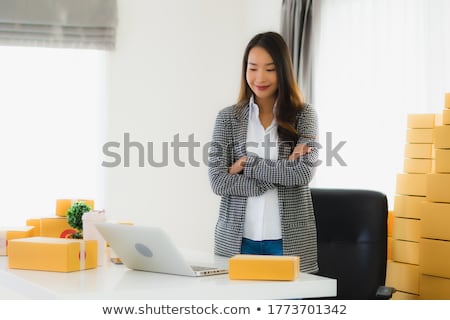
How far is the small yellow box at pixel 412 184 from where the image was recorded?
10.3 feet

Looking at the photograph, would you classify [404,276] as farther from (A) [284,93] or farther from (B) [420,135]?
(A) [284,93]

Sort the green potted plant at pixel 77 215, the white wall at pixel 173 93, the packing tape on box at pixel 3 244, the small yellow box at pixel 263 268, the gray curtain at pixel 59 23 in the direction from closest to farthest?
the small yellow box at pixel 263 268 < the green potted plant at pixel 77 215 < the packing tape on box at pixel 3 244 < the gray curtain at pixel 59 23 < the white wall at pixel 173 93

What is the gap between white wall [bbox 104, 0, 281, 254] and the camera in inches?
196

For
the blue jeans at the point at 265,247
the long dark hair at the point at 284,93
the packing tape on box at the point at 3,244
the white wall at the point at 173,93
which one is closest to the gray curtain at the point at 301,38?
the white wall at the point at 173,93

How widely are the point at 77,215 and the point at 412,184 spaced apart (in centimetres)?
149

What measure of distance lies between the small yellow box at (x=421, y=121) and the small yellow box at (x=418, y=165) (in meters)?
0.15

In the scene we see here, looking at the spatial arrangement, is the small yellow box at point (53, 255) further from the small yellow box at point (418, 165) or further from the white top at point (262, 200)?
the small yellow box at point (418, 165)

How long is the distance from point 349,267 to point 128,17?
110 inches

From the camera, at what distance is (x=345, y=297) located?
2.84 meters

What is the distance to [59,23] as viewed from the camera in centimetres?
477

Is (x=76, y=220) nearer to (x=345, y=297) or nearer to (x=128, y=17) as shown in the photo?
(x=345, y=297)

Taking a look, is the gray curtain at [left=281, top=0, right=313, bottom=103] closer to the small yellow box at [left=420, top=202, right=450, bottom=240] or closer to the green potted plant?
the small yellow box at [left=420, top=202, right=450, bottom=240]

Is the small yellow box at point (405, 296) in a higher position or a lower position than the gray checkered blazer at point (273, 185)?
lower
